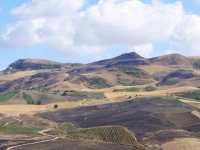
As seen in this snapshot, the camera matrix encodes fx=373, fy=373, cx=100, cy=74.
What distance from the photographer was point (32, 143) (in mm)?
44531

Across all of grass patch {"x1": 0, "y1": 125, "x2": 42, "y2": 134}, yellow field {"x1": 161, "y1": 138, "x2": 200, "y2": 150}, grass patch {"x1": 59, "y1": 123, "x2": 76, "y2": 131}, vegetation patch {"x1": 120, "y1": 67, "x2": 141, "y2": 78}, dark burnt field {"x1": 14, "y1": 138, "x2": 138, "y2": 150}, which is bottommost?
yellow field {"x1": 161, "y1": 138, "x2": 200, "y2": 150}

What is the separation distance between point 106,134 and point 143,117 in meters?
14.0

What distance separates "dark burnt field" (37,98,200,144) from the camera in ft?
166

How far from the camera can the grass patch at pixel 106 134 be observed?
4741 cm

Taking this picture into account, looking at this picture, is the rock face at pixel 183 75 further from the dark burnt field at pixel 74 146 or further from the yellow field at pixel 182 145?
the dark burnt field at pixel 74 146

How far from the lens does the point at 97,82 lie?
138 metres

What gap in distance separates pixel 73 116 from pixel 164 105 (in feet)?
63.4

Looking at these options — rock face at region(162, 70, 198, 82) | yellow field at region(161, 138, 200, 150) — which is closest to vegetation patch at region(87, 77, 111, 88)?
rock face at region(162, 70, 198, 82)

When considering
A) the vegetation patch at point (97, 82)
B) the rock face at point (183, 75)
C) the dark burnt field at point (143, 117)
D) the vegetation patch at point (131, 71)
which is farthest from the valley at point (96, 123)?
the vegetation patch at point (131, 71)

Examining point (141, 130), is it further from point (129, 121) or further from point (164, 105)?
point (164, 105)

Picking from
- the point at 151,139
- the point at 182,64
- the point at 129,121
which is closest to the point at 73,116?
the point at 129,121

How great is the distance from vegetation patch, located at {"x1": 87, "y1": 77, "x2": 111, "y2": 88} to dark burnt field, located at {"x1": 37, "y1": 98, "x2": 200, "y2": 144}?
53.0 meters

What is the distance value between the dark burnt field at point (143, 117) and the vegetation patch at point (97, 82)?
5299cm

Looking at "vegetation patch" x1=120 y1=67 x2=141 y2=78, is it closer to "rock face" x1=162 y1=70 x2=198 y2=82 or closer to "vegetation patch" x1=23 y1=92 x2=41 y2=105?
"rock face" x1=162 y1=70 x2=198 y2=82
